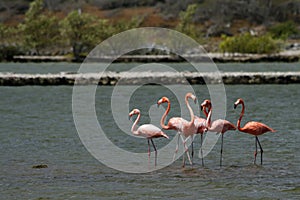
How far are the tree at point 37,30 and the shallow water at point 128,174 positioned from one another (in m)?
44.7

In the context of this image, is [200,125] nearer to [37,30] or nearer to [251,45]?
[251,45]

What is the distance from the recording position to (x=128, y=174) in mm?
11852

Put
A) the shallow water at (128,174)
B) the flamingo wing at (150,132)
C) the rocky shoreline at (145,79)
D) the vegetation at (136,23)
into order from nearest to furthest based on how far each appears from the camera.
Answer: the shallow water at (128,174) < the flamingo wing at (150,132) < the rocky shoreline at (145,79) < the vegetation at (136,23)

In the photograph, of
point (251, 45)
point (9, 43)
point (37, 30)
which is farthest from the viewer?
point (9, 43)

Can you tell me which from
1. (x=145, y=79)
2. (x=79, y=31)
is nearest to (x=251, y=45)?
(x=79, y=31)

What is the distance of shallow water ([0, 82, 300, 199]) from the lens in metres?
10.5

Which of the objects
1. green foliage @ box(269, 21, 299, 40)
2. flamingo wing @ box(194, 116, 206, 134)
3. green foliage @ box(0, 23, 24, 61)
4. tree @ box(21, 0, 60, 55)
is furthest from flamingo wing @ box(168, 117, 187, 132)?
green foliage @ box(269, 21, 299, 40)

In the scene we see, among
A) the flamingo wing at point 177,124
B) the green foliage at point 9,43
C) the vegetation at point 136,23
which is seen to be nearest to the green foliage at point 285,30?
the vegetation at point 136,23

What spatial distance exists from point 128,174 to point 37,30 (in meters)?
56.0

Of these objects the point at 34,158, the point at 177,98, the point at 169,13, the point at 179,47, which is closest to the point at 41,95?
the point at 177,98

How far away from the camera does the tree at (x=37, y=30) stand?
6500 centimetres

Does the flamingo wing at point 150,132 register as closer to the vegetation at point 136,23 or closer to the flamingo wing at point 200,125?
the flamingo wing at point 200,125

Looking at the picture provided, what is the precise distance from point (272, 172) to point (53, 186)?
3685 mm

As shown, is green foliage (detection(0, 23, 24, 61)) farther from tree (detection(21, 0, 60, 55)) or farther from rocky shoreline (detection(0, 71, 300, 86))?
rocky shoreline (detection(0, 71, 300, 86))
